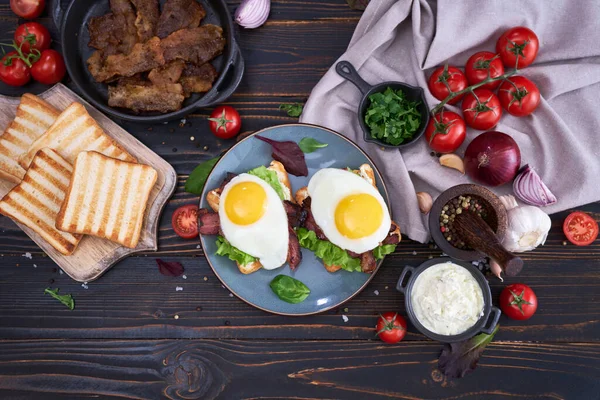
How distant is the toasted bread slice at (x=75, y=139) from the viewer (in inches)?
120

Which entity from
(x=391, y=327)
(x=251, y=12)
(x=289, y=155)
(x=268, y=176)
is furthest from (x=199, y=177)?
(x=391, y=327)

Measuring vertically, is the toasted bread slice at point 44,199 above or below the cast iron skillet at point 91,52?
below

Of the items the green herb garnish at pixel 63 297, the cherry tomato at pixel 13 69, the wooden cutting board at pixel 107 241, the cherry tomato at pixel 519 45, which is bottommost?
the green herb garnish at pixel 63 297

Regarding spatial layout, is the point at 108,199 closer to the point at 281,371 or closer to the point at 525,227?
the point at 281,371

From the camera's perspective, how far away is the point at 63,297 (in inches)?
126

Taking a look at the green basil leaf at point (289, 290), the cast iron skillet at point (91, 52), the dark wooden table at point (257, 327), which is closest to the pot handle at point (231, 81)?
the cast iron skillet at point (91, 52)

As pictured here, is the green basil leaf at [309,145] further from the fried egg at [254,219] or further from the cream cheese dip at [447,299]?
the cream cheese dip at [447,299]

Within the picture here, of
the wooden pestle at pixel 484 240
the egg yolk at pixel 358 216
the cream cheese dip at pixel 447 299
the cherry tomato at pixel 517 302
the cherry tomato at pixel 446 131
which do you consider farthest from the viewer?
the cherry tomato at pixel 517 302

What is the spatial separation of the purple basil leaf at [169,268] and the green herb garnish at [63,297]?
622 mm

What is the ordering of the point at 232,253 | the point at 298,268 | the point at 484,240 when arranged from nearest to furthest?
the point at 484,240, the point at 232,253, the point at 298,268

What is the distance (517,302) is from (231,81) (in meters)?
2.19

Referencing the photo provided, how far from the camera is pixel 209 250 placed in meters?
2.93

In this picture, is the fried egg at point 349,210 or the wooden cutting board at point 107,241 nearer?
the fried egg at point 349,210

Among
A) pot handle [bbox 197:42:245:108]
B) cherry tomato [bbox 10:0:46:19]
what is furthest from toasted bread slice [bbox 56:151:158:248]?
cherry tomato [bbox 10:0:46:19]
